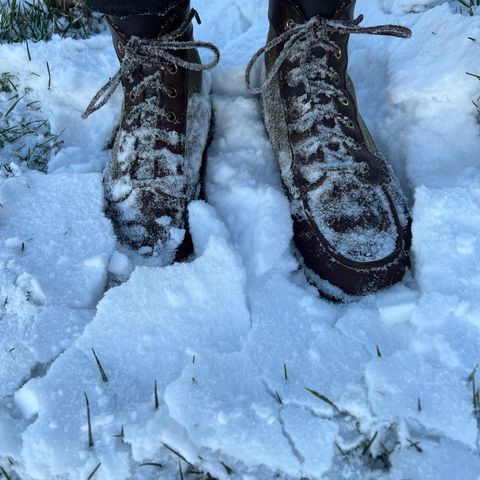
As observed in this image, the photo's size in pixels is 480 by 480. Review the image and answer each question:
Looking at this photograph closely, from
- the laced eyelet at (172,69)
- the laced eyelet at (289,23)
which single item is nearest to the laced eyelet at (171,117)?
the laced eyelet at (172,69)

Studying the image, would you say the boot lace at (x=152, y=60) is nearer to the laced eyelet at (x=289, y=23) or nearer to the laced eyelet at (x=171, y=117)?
the laced eyelet at (x=171, y=117)

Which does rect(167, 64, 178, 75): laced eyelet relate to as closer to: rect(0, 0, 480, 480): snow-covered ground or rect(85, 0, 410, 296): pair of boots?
rect(85, 0, 410, 296): pair of boots

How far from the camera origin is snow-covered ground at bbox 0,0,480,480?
1.10 m

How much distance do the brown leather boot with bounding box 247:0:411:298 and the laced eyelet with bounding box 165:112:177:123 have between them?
23cm

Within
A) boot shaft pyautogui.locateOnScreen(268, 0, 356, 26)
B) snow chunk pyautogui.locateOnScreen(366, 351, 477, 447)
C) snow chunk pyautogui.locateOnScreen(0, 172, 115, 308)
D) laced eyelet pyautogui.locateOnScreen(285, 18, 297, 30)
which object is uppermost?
boot shaft pyautogui.locateOnScreen(268, 0, 356, 26)

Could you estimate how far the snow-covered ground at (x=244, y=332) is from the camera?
1104 millimetres

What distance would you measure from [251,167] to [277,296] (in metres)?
0.45

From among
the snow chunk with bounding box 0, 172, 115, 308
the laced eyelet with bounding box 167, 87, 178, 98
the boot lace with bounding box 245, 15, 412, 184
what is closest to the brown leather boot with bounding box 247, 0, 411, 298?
the boot lace with bounding box 245, 15, 412, 184

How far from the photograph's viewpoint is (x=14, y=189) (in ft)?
5.20

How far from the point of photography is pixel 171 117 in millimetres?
1551

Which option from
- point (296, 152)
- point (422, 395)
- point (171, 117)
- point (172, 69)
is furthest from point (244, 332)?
point (172, 69)

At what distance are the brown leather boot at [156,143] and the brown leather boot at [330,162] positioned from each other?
8.7 inches

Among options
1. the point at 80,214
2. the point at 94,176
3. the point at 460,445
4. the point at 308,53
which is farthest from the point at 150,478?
the point at 308,53

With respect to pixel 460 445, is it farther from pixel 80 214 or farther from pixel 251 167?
pixel 80 214
